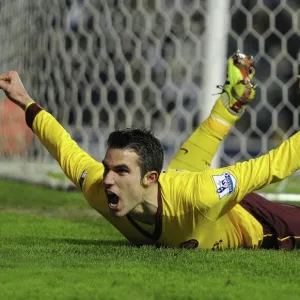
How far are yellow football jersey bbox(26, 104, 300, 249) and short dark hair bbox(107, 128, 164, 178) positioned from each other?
4.0 inches

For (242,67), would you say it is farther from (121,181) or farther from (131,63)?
(131,63)

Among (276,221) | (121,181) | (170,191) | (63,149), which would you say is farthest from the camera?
(276,221)

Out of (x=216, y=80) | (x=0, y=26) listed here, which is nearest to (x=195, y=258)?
(x=216, y=80)

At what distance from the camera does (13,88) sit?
3672 millimetres

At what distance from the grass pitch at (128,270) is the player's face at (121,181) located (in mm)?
152

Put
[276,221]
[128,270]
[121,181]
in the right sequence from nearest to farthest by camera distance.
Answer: [128,270]
[121,181]
[276,221]

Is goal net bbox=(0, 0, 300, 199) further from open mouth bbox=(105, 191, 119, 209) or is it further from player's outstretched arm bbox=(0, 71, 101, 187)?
open mouth bbox=(105, 191, 119, 209)

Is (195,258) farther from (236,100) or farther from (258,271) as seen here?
(236,100)

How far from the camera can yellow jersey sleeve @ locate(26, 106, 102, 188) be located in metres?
3.42

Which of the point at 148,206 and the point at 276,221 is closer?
the point at 148,206

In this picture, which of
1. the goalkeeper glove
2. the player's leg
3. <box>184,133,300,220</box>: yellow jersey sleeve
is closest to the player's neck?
<box>184,133,300,220</box>: yellow jersey sleeve

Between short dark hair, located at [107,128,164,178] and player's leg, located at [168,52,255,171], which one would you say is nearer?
short dark hair, located at [107,128,164,178]

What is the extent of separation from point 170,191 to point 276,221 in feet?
2.00

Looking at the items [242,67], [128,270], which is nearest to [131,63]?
[242,67]
